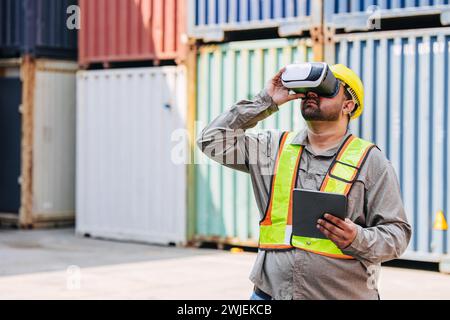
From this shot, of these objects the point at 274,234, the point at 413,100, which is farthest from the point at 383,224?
the point at 413,100

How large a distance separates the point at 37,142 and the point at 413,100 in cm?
716

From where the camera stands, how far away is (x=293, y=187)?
4160mm

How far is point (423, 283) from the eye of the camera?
10469 millimetres

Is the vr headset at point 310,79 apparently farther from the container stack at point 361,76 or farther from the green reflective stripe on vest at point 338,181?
the container stack at point 361,76

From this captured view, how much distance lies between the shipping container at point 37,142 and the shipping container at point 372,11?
5838 millimetres

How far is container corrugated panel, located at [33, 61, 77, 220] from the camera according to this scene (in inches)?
617

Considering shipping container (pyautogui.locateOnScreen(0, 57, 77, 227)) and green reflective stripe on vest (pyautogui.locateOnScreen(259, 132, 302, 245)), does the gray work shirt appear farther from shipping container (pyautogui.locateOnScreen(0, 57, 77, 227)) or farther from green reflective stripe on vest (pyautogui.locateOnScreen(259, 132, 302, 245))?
shipping container (pyautogui.locateOnScreen(0, 57, 77, 227))

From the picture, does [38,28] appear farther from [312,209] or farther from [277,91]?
[312,209]

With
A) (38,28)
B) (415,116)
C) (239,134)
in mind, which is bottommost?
(239,134)

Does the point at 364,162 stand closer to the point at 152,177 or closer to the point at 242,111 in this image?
the point at 242,111

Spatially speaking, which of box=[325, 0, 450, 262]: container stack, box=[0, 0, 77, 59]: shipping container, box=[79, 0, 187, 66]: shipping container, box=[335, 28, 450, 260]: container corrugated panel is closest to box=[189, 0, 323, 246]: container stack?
box=[79, 0, 187, 66]: shipping container

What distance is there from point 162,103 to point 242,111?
939cm

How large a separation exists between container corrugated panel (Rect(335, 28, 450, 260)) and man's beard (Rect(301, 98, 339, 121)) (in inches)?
286

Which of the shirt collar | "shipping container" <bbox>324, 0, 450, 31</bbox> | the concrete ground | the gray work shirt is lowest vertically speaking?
the concrete ground
